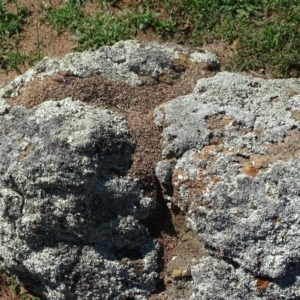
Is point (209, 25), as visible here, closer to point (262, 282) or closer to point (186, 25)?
point (186, 25)

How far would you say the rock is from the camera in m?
2.79

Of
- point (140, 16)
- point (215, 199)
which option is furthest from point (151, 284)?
point (140, 16)

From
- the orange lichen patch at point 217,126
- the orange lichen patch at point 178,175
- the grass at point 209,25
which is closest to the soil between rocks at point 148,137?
the orange lichen patch at point 178,175

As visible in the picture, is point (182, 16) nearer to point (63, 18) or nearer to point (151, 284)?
point (63, 18)

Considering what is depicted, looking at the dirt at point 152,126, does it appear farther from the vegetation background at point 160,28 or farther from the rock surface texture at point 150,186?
the vegetation background at point 160,28

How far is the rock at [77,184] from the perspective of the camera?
2.79 meters

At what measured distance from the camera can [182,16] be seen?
16.0 ft

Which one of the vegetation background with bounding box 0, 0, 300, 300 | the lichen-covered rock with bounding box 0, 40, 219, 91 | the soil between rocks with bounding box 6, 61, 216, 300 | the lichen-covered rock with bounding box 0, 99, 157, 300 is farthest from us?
the vegetation background with bounding box 0, 0, 300, 300

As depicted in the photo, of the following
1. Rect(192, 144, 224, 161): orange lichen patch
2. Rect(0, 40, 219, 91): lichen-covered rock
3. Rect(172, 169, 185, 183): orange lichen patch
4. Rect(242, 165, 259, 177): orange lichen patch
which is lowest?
Rect(172, 169, 185, 183): orange lichen patch

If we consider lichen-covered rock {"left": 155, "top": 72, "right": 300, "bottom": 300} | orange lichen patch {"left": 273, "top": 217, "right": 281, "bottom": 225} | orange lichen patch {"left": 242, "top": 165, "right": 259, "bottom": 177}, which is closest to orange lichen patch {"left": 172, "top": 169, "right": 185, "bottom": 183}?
lichen-covered rock {"left": 155, "top": 72, "right": 300, "bottom": 300}

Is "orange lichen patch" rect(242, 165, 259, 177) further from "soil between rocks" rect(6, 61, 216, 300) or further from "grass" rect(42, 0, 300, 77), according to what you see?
"grass" rect(42, 0, 300, 77)

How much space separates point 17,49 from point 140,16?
1.02 m

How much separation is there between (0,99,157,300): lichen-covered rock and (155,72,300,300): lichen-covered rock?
228mm

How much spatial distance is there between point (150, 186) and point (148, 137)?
24 cm
